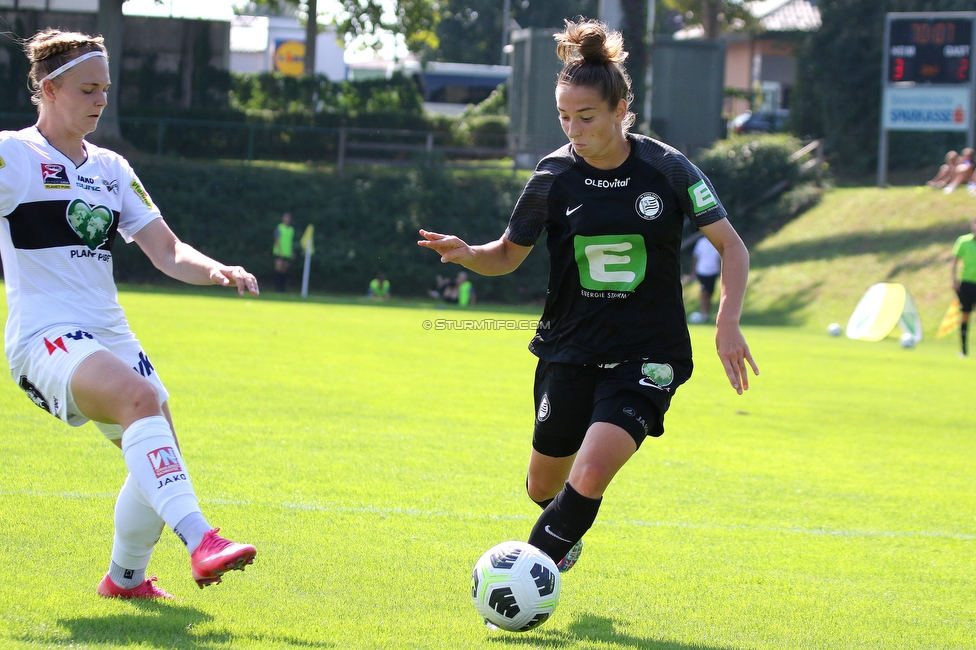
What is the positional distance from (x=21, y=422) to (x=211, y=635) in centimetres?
470

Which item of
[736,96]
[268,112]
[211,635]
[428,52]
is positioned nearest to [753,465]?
[211,635]

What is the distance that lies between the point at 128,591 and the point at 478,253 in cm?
194

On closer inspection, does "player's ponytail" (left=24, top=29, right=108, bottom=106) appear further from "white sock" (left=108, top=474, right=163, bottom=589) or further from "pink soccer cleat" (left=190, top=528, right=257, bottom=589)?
"pink soccer cleat" (left=190, top=528, right=257, bottom=589)

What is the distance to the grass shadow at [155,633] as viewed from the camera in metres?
3.62

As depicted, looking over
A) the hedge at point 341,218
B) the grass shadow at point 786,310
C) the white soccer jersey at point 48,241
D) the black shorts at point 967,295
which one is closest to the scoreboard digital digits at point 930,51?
the grass shadow at point 786,310

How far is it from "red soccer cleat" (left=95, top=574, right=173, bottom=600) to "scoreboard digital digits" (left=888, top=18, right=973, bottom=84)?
89.6ft

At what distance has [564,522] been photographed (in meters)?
4.03

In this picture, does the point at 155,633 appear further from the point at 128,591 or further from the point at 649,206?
the point at 649,206

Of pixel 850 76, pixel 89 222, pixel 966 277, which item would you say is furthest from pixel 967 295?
pixel 850 76

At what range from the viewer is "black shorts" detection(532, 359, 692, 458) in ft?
13.6

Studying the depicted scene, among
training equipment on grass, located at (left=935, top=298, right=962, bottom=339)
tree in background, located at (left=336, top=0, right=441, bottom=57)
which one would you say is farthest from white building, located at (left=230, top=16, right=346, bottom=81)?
A: training equipment on grass, located at (left=935, top=298, right=962, bottom=339)

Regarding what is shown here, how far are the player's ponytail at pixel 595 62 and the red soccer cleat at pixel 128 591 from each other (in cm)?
258

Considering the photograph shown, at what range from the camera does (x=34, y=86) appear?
13.5ft

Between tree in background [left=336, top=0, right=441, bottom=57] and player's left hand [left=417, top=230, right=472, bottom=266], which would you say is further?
tree in background [left=336, top=0, right=441, bottom=57]
